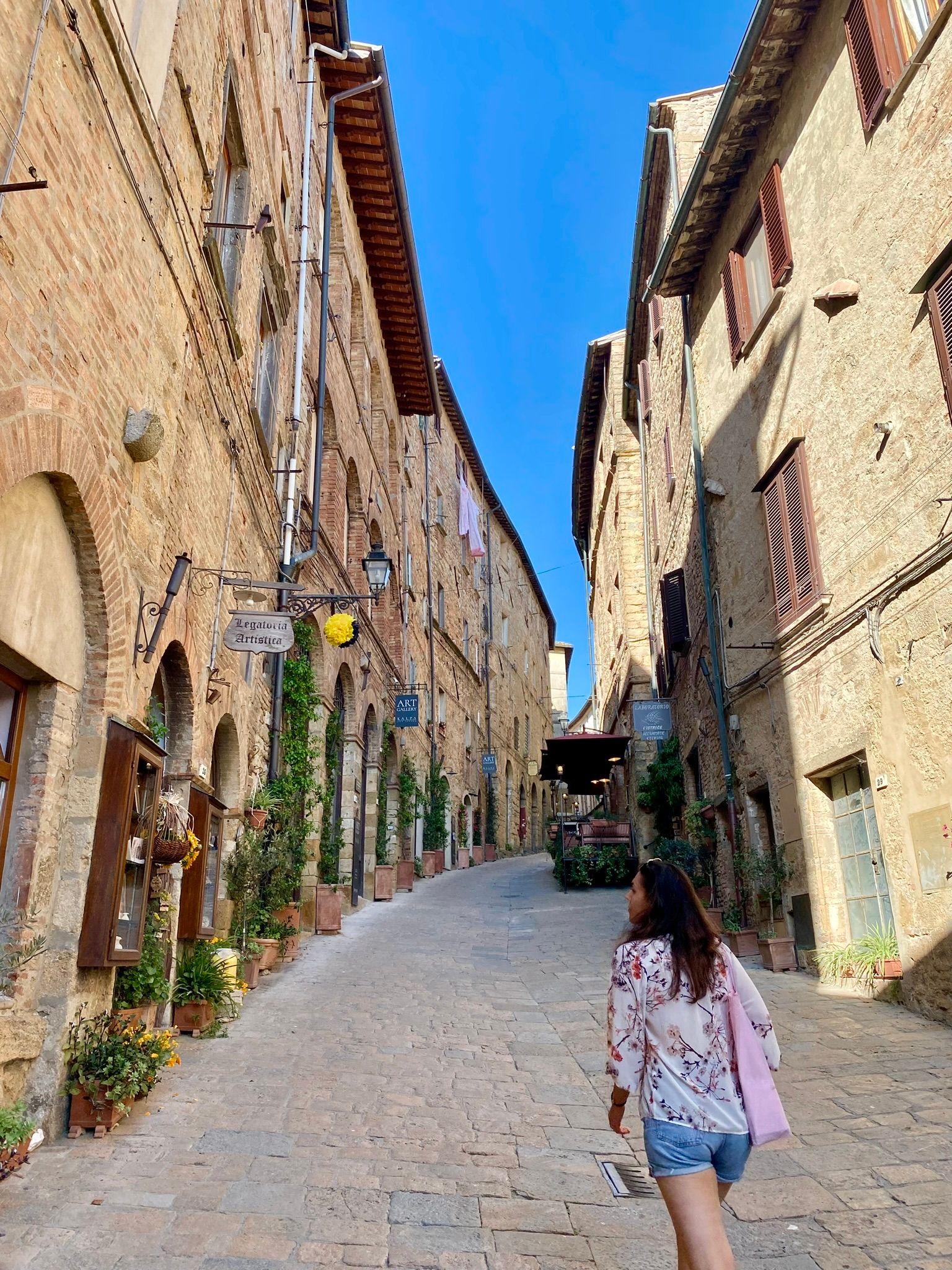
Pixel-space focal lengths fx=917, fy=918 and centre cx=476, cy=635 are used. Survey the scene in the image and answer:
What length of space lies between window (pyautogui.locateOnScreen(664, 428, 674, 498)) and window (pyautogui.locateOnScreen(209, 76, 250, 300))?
25.2 ft

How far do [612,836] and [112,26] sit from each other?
46.5 feet

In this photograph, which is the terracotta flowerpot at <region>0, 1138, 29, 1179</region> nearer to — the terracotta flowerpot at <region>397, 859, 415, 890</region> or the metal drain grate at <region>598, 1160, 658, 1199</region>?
the metal drain grate at <region>598, 1160, 658, 1199</region>

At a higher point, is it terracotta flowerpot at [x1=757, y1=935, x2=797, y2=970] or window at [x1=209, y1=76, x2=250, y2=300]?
window at [x1=209, y1=76, x2=250, y2=300]

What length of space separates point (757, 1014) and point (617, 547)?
1964 centimetres

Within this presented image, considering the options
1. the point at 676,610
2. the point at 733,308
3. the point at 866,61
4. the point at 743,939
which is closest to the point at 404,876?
the point at 676,610

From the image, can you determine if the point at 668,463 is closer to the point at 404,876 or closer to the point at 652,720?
the point at 652,720

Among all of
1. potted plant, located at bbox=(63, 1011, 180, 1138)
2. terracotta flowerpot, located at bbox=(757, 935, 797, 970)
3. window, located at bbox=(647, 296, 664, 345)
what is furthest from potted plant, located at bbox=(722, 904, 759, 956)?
window, located at bbox=(647, 296, 664, 345)

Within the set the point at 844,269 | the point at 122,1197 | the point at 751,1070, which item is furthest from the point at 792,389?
the point at 122,1197

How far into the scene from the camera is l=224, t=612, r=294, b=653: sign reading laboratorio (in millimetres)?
7305

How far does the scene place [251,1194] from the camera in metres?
3.83

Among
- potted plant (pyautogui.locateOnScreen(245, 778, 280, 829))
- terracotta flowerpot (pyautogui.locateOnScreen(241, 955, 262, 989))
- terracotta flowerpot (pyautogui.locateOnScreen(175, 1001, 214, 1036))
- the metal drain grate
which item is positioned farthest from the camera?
potted plant (pyautogui.locateOnScreen(245, 778, 280, 829))

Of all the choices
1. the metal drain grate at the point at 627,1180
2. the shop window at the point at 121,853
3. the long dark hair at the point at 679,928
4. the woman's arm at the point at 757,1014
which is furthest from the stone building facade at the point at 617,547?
the woman's arm at the point at 757,1014

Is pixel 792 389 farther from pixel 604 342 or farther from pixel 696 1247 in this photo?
pixel 604 342

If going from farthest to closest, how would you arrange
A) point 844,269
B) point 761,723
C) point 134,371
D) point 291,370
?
point 291,370, point 761,723, point 844,269, point 134,371
